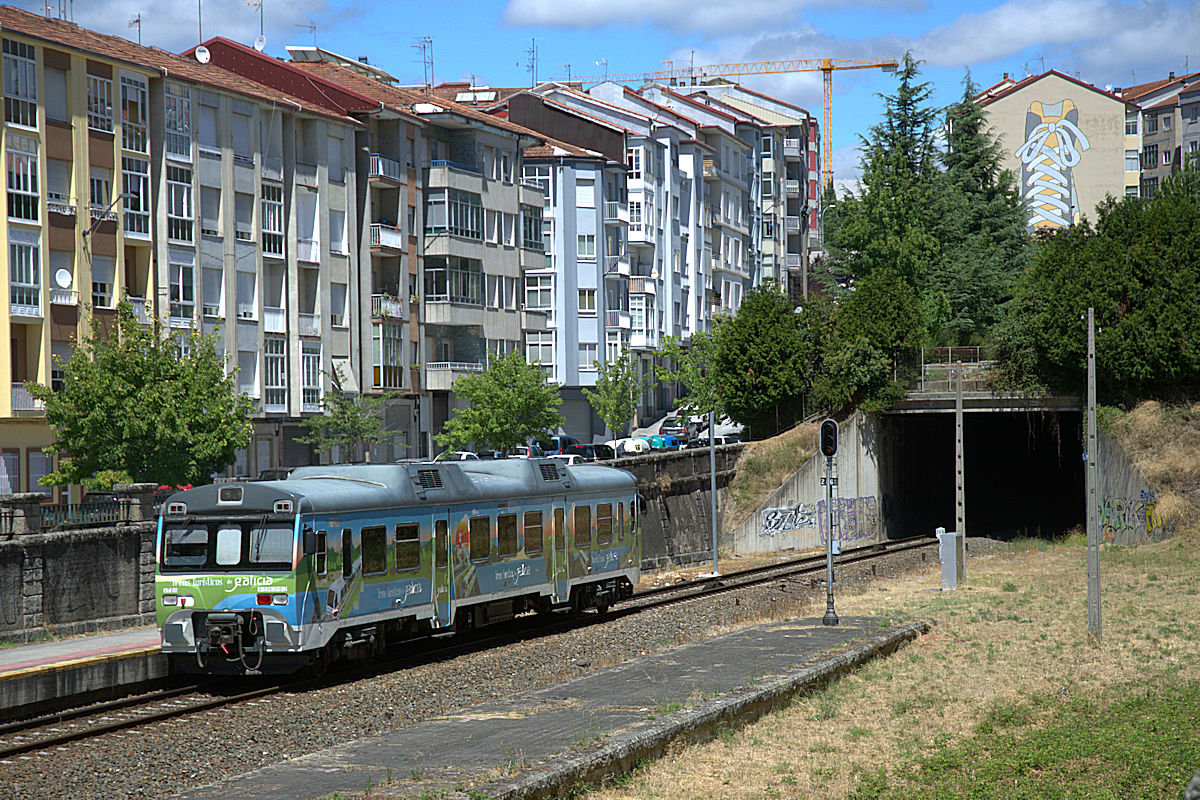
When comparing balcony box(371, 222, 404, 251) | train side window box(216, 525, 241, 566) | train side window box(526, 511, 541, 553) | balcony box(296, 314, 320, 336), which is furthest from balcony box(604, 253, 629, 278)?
train side window box(216, 525, 241, 566)

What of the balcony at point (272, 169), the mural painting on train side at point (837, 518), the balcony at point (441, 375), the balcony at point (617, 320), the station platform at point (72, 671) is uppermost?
the balcony at point (272, 169)

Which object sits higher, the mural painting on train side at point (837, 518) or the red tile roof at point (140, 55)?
the red tile roof at point (140, 55)

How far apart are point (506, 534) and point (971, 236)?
5194cm

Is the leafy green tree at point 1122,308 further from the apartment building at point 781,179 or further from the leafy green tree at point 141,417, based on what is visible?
the apartment building at point 781,179

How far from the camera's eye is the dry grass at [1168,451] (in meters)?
45.5

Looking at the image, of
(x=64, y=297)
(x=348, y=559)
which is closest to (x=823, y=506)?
(x=64, y=297)

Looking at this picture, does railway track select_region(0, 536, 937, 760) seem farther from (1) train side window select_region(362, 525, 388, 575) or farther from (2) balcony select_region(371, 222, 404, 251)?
(2) balcony select_region(371, 222, 404, 251)

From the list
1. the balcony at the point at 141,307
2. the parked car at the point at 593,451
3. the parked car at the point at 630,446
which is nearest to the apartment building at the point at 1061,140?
the parked car at the point at 630,446

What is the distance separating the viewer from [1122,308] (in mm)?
47938

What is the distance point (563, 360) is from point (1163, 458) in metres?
35.4

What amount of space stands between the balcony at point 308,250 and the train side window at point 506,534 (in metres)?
31.1

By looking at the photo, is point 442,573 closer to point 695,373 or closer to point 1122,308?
point 1122,308

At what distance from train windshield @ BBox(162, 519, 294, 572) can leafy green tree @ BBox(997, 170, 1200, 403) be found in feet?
117

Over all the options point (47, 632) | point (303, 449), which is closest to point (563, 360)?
point (303, 449)
